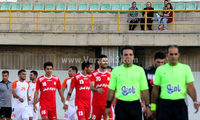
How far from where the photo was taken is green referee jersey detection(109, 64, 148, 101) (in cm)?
755

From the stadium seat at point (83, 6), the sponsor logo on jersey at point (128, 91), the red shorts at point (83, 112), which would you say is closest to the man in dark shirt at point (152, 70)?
the sponsor logo on jersey at point (128, 91)

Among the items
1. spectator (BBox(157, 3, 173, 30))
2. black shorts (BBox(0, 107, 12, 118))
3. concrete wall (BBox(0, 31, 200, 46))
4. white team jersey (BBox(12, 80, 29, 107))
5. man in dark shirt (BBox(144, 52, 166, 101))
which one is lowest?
black shorts (BBox(0, 107, 12, 118))

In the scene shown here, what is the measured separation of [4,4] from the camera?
24.6 m

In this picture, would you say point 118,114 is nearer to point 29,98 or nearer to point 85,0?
point 29,98

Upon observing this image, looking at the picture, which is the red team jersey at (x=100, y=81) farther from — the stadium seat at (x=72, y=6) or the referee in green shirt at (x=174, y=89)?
the stadium seat at (x=72, y=6)

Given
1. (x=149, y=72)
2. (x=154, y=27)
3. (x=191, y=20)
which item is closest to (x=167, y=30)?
(x=154, y=27)

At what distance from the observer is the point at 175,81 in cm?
734

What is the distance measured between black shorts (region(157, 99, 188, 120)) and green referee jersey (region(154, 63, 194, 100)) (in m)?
0.09

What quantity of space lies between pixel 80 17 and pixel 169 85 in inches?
531

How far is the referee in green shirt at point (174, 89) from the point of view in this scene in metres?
7.29

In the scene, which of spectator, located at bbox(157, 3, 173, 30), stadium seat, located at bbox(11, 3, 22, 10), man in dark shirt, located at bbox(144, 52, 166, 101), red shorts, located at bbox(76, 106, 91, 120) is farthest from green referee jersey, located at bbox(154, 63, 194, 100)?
stadium seat, located at bbox(11, 3, 22, 10)

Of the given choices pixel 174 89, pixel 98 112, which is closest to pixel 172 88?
pixel 174 89

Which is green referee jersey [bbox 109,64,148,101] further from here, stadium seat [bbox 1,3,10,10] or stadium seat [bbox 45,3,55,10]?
stadium seat [bbox 1,3,10,10]

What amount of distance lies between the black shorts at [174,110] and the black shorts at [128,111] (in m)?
0.48
